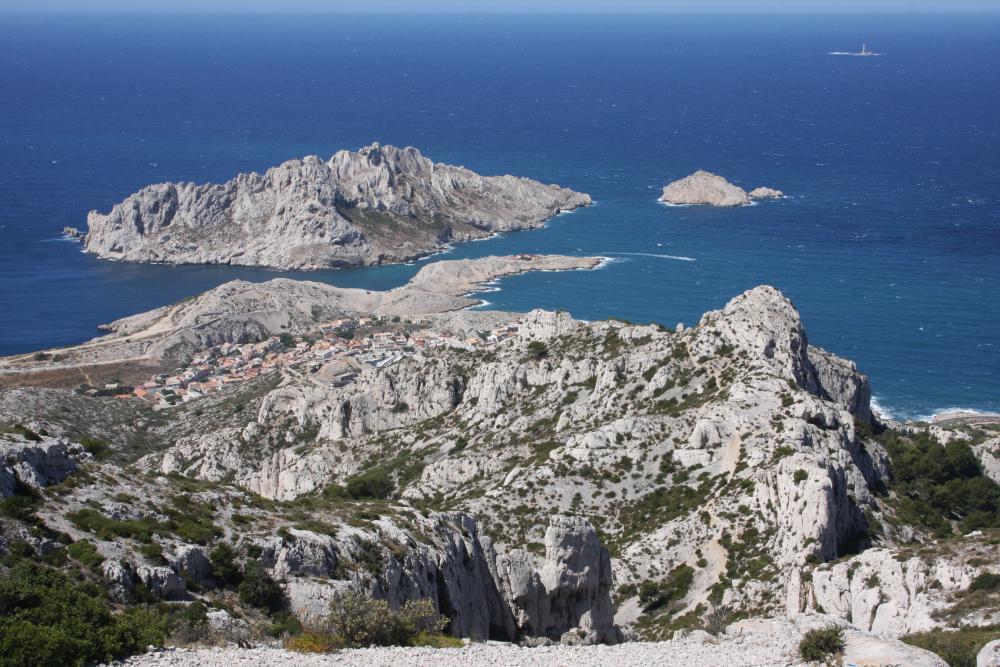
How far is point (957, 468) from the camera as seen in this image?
61.1 metres

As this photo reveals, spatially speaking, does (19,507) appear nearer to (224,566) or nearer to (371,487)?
(224,566)

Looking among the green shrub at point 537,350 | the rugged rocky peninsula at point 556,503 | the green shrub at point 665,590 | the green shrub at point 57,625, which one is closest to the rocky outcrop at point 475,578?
the rugged rocky peninsula at point 556,503

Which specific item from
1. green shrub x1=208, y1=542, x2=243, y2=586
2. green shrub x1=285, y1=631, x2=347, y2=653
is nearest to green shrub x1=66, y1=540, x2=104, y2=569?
green shrub x1=208, y1=542, x2=243, y2=586

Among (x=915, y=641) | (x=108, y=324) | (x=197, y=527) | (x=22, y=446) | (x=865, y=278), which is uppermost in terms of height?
(x=22, y=446)

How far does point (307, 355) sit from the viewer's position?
13488 centimetres

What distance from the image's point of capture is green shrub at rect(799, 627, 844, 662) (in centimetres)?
2756

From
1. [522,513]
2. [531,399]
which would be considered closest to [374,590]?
[522,513]

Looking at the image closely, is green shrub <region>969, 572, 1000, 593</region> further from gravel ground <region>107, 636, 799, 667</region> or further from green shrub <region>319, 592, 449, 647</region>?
green shrub <region>319, 592, 449, 647</region>

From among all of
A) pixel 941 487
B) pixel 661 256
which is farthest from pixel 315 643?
pixel 661 256

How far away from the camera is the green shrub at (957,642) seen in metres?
28.3

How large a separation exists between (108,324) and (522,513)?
397 ft

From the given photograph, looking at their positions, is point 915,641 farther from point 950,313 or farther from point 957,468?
point 950,313

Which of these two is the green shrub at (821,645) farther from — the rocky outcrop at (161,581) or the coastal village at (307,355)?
the coastal village at (307,355)

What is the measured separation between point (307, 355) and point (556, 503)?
86913 mm
